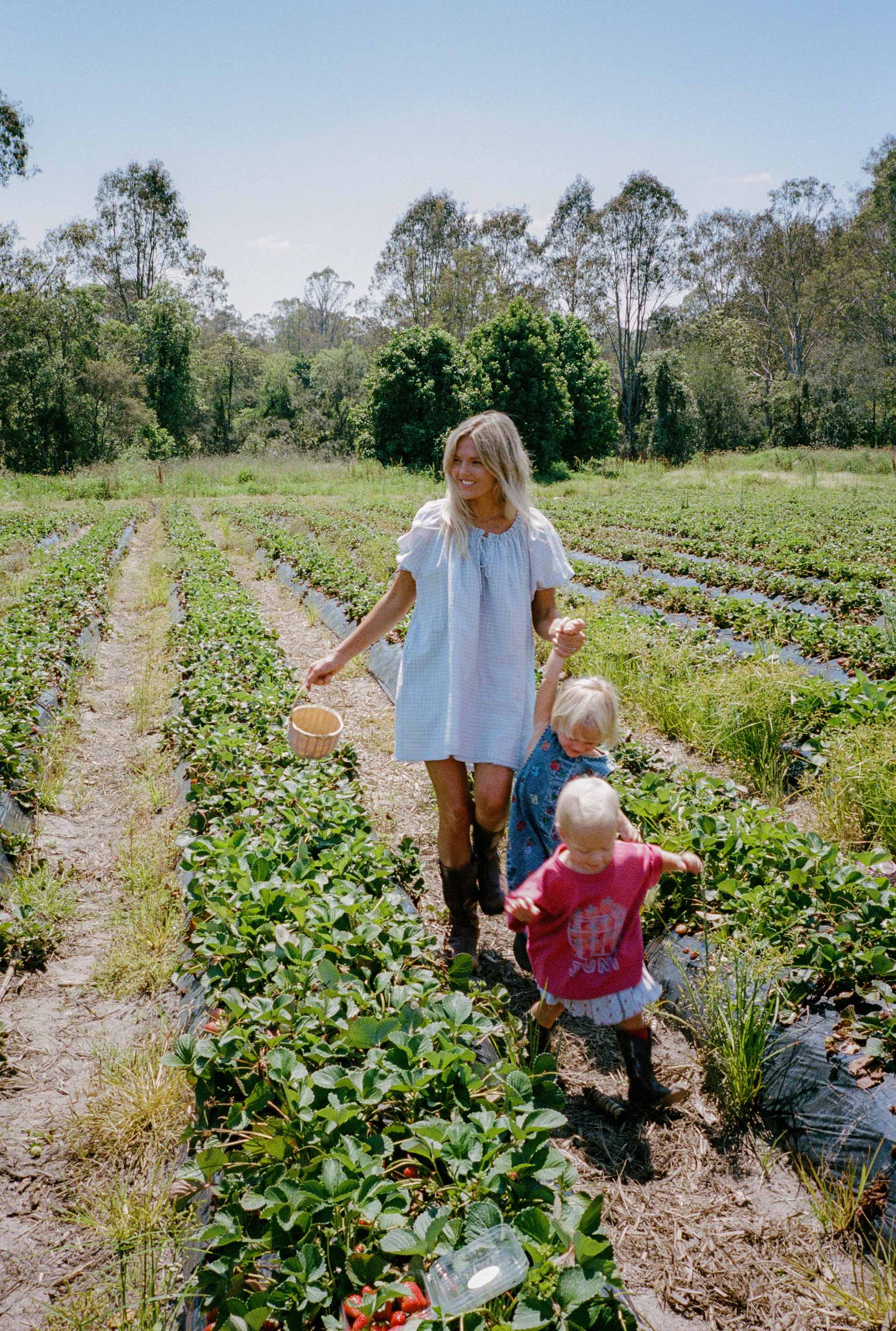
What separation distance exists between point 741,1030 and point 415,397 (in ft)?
92.6

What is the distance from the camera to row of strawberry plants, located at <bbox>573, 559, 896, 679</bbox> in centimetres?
605

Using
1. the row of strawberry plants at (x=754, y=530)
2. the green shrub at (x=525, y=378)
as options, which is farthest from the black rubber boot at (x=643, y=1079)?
the green shrub at (x=525, y=378)

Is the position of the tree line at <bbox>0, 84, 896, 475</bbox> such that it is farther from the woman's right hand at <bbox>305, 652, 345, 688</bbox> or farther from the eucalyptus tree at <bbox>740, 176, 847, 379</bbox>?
the woman's right hand at <bbox>305, 652, 345, 688</bbox>

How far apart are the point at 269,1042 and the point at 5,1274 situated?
0.86m

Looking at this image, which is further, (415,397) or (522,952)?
(415,397)

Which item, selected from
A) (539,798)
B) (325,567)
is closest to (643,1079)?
(539,798)

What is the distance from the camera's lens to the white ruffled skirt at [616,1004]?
7.88 feet

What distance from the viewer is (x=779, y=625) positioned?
686 cm

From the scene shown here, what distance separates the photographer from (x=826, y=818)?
3.92 metres

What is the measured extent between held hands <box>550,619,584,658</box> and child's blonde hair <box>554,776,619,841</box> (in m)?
0.60

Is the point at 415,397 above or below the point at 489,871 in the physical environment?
above

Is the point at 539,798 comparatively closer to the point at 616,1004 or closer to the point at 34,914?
the point at 616,1004

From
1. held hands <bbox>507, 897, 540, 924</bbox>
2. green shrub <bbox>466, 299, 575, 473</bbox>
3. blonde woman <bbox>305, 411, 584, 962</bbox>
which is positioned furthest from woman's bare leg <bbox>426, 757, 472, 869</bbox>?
green shrub <bbox>466, 299, 575, 473</bbox>

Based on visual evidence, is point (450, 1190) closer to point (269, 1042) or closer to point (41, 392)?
point (269, 1042)
